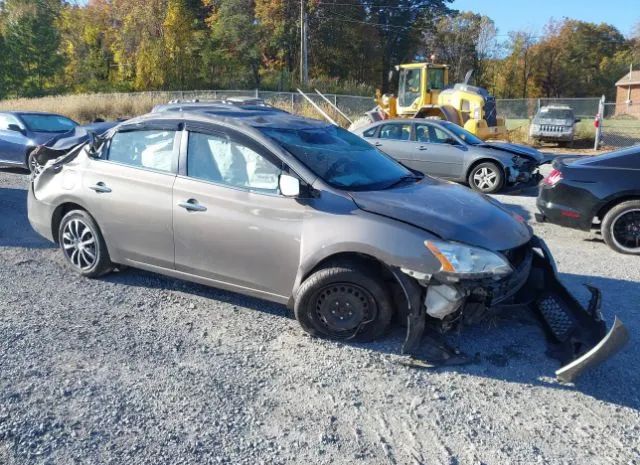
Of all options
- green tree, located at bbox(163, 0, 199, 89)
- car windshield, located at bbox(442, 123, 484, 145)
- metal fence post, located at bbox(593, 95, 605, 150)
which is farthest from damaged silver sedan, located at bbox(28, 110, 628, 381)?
green tree, located at bbox(163, 0, 199, 89)

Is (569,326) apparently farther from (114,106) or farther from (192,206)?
(114,106)

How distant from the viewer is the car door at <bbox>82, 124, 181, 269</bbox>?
185 inches

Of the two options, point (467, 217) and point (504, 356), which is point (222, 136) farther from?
point (504, 356)

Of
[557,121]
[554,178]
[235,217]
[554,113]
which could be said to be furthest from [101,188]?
[554,113]

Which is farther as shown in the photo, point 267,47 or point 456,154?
point 267,47

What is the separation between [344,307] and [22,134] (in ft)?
37.0

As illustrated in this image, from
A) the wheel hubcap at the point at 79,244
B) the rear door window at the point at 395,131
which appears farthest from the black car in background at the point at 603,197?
the wheel hubcap at the point at 79,244

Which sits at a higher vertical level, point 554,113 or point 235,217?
point 554,113

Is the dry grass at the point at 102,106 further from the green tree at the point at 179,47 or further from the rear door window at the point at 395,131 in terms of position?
the rear door window at the point at 395,131

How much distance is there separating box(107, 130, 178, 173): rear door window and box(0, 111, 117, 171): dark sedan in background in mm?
7979

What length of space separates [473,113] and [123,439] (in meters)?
16.6

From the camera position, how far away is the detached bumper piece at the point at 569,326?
3.31 meters

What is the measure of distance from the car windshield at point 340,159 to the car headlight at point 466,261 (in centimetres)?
92

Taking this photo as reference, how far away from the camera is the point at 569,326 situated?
158 inches
